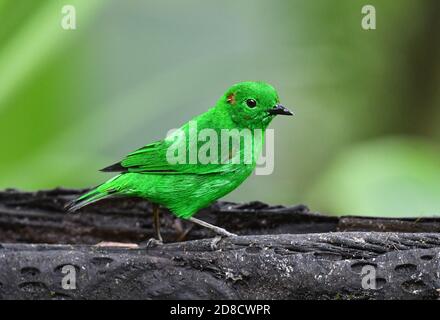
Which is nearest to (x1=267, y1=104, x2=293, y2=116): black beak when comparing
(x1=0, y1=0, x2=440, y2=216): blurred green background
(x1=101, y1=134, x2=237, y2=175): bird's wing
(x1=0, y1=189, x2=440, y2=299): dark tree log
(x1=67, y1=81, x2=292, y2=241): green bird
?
(x1=67, y1=81, x2=292, y2=241): green bird

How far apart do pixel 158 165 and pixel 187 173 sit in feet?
0.37

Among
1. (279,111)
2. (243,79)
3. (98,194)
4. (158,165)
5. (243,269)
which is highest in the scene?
(243,79)

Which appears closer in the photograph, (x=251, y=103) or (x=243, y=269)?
(x=243, y=269)

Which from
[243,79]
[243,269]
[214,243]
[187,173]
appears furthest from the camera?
[243,79]

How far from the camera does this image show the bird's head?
2.89 metres

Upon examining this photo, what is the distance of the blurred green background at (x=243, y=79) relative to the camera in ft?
13.2

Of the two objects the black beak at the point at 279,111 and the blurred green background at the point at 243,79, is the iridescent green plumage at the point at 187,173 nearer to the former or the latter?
the black beak at the point at 279,111

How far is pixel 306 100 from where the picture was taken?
524 centimetres

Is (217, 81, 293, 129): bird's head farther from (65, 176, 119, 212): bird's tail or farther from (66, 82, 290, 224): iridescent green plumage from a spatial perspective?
(65, 176, 119, 212): bird's tail

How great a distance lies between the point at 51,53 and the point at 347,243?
2354 mm

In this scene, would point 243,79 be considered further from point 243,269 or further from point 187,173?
point 243,269

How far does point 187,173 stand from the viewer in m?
2.88

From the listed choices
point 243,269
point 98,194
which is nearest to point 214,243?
point 243,269

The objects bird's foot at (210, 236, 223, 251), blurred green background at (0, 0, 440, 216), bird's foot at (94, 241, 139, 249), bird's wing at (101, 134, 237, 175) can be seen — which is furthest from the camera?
blurred green background at (0, 0, 440, 216)
